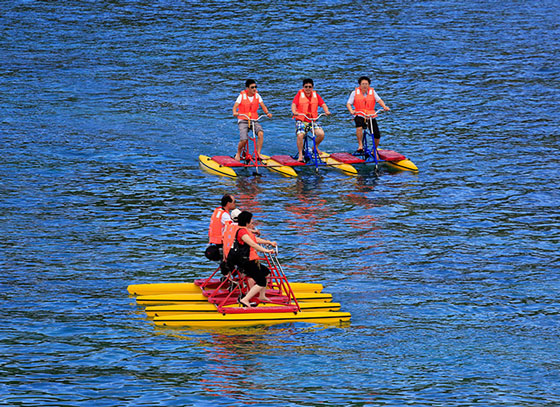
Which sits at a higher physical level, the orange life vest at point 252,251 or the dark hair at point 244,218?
the dark hair at point 244,218

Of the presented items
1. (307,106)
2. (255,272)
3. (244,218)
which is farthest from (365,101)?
(255,272)

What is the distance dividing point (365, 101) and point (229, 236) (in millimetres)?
13034

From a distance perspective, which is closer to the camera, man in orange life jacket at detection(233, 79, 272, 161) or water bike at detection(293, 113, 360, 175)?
man in orange life jacket at detection(233, 79, 272, 161)

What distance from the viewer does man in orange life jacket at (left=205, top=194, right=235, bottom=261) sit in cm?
1705

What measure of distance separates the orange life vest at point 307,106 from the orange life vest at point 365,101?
140cm

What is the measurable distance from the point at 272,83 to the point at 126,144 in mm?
11575

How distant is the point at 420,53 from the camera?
45.7 m

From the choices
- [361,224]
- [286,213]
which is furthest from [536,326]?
[286,213]

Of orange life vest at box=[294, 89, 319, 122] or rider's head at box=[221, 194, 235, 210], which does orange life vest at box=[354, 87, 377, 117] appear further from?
rider's head at box=[221, 194, 235, 210]

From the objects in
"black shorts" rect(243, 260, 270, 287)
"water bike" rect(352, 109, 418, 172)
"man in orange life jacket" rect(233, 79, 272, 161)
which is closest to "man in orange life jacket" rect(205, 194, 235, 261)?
"black shorts" rect(243, 260, 270, 287)

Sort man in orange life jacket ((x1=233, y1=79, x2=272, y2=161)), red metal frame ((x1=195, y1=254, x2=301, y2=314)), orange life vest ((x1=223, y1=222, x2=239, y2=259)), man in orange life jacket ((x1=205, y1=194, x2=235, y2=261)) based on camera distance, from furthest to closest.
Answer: man in orange life jacket ((x1=233, y1=79, x2=272, y2=161))
man in orange life jacket ((x1=205, y1=194, x2=235, y2=261))
orange life vest ((x1=223, y1=222, x2=239, y2=259))
red metal frame ((x1=195, y1=254, x2=301, y2=314))

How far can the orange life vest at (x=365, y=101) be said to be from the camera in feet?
93.5

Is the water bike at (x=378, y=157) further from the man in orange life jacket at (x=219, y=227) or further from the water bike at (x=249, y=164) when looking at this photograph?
the man in orange life jacket at (x=219, y=227)

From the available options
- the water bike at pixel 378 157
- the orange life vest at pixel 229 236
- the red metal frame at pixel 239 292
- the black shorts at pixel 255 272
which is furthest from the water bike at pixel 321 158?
the black shorts at pixel 255 272
